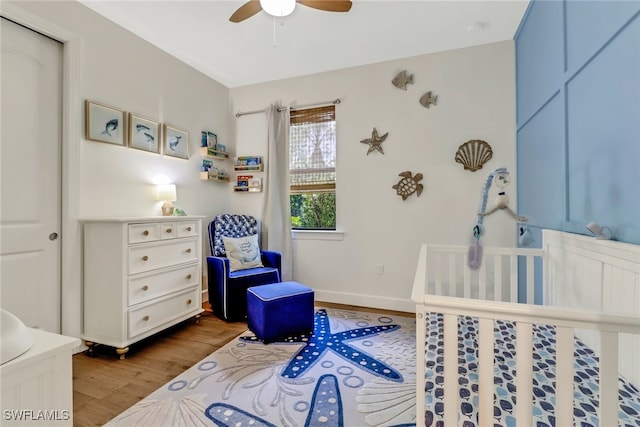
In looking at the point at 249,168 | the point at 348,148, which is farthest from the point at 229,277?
the point at 348,148

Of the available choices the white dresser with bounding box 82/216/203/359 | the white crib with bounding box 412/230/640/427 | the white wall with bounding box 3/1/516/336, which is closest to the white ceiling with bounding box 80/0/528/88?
the white wall with bounding box 3/1/516/336

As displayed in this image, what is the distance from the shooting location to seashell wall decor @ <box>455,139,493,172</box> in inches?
107

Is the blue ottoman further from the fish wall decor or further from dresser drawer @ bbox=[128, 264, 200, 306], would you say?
the fish wall decor

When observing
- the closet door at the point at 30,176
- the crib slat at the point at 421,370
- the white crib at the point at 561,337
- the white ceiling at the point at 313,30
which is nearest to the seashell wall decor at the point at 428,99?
the white ceiling at the point at 313,30

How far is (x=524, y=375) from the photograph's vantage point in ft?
2.37

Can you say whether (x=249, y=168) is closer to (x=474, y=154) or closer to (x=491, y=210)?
(x=474, y=154)

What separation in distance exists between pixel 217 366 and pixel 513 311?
188 centimetres

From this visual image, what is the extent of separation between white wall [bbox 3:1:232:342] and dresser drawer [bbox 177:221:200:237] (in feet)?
1.41

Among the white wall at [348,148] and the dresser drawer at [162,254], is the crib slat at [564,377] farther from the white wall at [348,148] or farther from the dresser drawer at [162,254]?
the dresser drawer at [162,254]

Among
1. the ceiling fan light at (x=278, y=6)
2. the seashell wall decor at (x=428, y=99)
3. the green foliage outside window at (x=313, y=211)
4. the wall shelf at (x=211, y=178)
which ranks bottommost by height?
the green foliage outside window at (x=313, y=211)

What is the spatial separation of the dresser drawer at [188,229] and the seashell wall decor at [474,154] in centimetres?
261

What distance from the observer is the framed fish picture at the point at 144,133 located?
8.33ft

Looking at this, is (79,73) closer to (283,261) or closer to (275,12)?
(275,12)

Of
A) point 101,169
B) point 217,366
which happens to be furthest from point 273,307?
point 101,169
